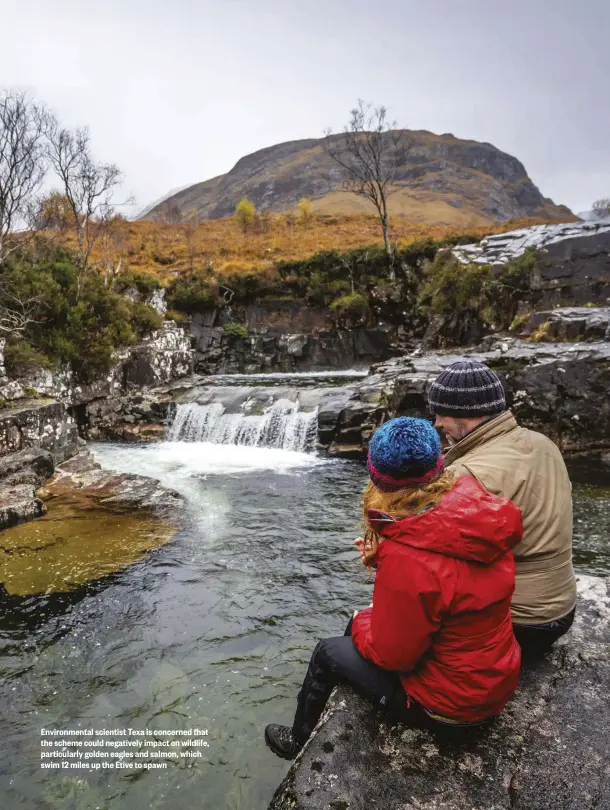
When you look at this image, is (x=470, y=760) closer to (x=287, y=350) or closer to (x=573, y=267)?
(x=573, y=267)

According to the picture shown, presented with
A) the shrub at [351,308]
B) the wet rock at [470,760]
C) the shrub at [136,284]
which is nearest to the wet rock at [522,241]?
the shrub at [351,308]

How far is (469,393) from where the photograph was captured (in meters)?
2.61

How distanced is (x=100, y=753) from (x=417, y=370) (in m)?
11.2

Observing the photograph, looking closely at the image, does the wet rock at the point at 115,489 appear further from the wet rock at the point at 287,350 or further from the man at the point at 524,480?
the wet rock at the point at 287,350

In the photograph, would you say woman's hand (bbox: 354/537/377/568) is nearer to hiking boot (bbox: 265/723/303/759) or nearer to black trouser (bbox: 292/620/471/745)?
black trouser (bbox: 292/620/471/745)

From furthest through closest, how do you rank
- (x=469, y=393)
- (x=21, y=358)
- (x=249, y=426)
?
(x=249, y=426)
(x=21, y=358)
(x=469, y=393)

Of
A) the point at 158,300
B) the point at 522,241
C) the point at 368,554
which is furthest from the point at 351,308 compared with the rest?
the point at 368,554

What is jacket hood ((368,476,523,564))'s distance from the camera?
70.8 inches

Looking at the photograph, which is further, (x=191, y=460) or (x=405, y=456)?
(x=191, y=460)

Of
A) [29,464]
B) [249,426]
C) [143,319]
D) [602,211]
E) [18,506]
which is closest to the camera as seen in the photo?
[18,506]

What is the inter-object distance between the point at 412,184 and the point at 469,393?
369ft

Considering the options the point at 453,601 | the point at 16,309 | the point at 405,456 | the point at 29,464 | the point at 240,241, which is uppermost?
the point at 240,241

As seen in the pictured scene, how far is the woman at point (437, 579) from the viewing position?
182cm

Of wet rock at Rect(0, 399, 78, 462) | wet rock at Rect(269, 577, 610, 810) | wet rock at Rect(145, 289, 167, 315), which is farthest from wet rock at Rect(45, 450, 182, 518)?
wet rock at Rect(145, 289, 167, 315)
